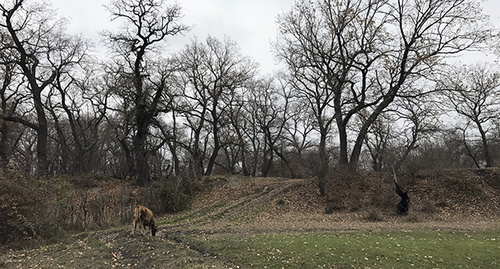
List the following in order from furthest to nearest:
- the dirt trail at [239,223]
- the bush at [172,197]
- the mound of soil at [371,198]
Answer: the bush at [172,197], the mound of soil at [371,198], the dirt trail at [239,223]

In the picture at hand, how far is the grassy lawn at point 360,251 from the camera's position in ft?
25.5

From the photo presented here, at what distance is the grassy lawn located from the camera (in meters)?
7.76

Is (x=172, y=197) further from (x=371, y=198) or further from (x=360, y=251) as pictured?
(x=360, y=251)

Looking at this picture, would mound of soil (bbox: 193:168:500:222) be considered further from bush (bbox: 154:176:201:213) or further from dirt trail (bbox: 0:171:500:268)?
bush (bbox: 154:176:201:213)

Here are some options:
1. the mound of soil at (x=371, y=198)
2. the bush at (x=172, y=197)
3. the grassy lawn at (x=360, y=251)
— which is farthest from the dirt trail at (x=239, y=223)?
the bush at (x=172, y=197)

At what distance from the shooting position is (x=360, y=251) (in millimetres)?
8523

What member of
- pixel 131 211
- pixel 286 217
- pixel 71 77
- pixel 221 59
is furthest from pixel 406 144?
pixel 71 77

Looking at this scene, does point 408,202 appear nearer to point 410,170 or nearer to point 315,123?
point 410,170

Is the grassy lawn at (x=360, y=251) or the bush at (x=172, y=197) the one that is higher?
the bush at (x=172, y=197)

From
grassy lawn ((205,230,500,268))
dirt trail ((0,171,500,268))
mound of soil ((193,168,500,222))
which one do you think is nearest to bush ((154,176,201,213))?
dirt trail ((0,171,500,268))

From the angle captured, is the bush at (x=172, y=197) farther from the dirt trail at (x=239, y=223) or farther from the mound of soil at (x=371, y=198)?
the mound of soil at (x=371, y=198)

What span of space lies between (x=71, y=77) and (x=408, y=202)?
1134 inches

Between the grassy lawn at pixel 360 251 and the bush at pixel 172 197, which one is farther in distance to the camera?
the bush at pixel 172 197

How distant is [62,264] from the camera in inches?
332
